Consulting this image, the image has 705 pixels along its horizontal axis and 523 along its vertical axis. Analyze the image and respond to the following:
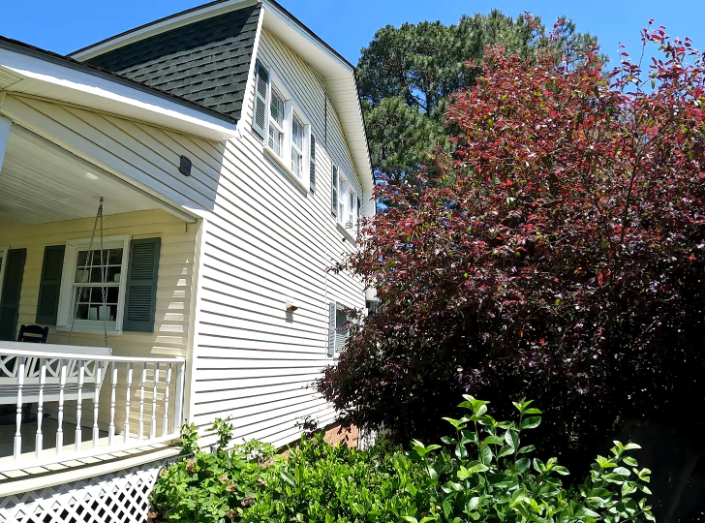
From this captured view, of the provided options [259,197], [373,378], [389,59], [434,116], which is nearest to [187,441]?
[373,378]

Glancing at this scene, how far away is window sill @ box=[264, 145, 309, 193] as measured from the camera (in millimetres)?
8219

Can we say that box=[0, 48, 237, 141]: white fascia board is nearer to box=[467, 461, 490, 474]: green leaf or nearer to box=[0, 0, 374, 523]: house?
box=[0, 0, 374, 523]: house

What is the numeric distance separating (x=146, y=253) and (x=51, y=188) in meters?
1.24

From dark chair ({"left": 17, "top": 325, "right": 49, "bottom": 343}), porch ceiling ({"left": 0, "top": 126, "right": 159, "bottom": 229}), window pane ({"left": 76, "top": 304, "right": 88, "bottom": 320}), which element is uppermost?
porch ceiling ({"left": 0, "top": 126, "right": 159, "bottom": 229})

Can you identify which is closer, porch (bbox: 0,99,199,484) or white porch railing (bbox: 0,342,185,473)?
white porch railing (bbox: 0,342,185,473)

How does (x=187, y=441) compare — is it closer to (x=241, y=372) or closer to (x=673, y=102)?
(x=241, y=372)

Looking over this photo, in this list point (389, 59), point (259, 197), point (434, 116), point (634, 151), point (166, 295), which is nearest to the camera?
point (634, 151)

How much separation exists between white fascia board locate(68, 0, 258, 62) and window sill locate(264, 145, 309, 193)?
218 cm

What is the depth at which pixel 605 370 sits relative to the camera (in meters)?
3.81

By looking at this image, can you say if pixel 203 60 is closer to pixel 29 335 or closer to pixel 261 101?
pixel 261 101

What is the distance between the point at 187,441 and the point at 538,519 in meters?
4.06

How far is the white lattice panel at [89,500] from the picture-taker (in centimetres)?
384

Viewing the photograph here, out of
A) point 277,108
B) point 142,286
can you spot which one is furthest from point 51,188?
point 277,108

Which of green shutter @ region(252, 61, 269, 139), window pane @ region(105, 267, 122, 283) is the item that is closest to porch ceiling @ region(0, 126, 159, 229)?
window pane @ region(105, 267, 122, 283)
